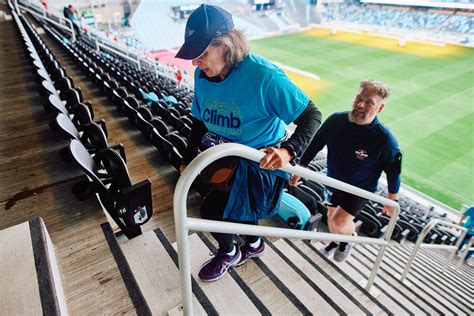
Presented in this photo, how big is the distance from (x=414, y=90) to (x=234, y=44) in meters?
18.8

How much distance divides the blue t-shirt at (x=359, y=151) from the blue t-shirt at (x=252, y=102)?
3.18 ft

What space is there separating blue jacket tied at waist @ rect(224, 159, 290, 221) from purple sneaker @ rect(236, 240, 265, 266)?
409 mm

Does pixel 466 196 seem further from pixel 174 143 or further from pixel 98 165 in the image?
pixel 98 165

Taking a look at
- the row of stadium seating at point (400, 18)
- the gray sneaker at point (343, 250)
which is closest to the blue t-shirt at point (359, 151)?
the gray sneaker at point (343, 250)

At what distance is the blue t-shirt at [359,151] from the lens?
238cm

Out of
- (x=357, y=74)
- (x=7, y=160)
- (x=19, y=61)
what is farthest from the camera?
(x=357, y=74)

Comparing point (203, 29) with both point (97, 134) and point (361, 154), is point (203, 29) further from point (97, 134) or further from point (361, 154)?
point (361, 154)

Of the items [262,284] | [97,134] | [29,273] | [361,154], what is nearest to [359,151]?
[361,154]

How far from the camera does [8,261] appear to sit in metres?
1.44

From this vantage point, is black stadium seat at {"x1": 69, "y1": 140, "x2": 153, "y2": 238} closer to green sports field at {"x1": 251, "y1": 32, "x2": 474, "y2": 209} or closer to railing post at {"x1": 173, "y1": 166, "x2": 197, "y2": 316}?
railing post at {"x1": 173, "y1": 166, "x2": 197, "y2": 316}

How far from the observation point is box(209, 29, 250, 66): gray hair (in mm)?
1416

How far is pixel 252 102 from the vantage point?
1494 mm

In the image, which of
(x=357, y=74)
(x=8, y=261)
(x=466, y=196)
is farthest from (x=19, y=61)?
(x=357, y=74)

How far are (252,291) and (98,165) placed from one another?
1413 mm
